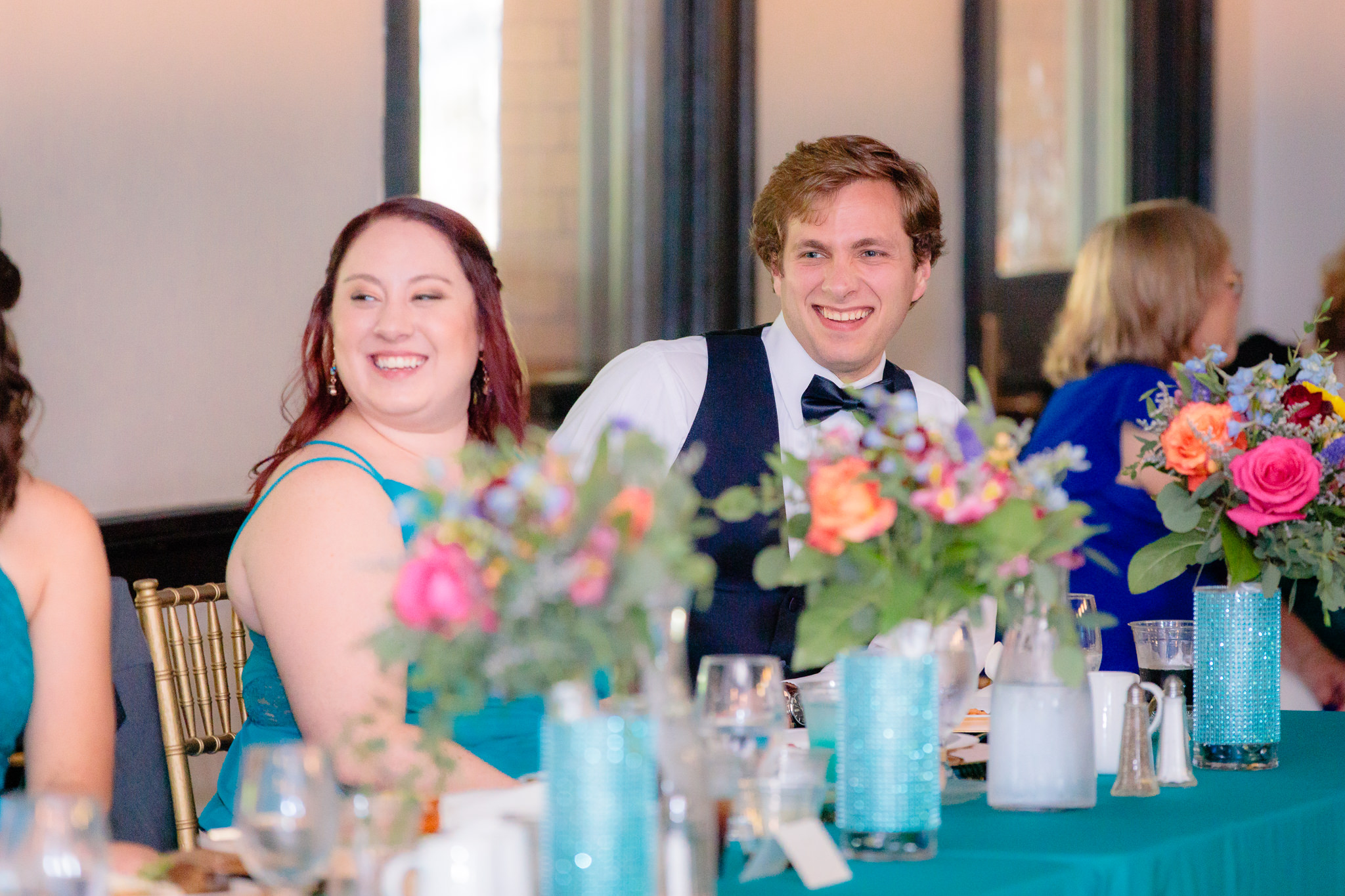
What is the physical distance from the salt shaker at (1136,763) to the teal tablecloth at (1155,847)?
0.05ft

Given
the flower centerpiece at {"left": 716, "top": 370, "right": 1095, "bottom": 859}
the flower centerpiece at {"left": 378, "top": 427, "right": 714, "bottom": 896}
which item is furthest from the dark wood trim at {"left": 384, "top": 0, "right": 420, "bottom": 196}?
the flower centerpiece at {"left": 378, "top": 427, "right": 714, "bottom": 896}

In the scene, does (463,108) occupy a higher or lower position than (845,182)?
higher

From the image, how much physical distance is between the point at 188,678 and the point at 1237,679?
1.45 m

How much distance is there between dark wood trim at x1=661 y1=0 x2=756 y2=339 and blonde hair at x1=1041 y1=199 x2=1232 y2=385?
920 millimetres

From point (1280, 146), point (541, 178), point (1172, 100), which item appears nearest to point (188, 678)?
point (541, 178)

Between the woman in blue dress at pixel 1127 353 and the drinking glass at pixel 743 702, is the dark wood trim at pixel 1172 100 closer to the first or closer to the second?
the woman in blue dress at pixel 1127 353

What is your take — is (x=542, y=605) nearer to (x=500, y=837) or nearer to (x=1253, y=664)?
(x=500, y=837)

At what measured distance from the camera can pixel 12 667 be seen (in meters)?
1.88

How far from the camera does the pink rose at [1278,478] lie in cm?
197

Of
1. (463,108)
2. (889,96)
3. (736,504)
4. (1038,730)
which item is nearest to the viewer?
(736,504)

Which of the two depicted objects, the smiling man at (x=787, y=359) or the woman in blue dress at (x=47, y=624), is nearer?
the woman in blue dress at (x=47, y=624)

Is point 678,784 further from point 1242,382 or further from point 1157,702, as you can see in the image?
point 1242,382

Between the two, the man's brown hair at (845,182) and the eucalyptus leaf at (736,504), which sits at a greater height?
the man's brown hair at (845,182)

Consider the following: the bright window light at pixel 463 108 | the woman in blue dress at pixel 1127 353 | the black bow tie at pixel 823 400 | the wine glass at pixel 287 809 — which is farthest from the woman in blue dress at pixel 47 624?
the woman in blue dress at pixel 1127 353
